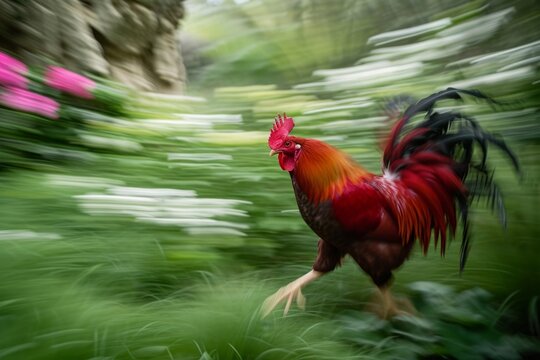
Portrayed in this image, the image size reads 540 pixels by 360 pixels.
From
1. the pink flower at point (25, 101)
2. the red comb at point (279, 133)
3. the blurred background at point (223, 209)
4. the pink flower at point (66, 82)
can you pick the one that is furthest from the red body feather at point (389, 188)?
the pink flower at point (66, 82)

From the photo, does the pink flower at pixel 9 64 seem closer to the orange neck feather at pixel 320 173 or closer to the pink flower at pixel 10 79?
the pink flower at pixel 10 79

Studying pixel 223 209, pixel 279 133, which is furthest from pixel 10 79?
pixel 279 133

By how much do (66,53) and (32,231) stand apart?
3.88 feet

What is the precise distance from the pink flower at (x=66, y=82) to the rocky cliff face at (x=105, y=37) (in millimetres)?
277

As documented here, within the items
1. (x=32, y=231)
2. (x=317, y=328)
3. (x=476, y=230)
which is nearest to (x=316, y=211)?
(x=317, y=328)

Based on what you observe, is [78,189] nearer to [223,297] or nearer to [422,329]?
[223,297]

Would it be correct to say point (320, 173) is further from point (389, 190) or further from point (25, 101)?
point (25, 101)

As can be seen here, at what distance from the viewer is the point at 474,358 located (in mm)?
1085

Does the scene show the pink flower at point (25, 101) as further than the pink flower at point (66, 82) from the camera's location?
No

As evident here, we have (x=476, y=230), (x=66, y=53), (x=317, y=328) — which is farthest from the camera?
(x=66, y=53)

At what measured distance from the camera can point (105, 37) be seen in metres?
2.64

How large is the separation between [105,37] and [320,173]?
2043 millimetres

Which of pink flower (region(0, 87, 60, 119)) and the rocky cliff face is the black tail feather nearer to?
pink flower (region(0, 87, 60, 119))

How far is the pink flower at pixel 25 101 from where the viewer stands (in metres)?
1.61
